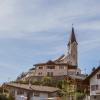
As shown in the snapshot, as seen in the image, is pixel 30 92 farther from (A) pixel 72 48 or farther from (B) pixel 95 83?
(A) pixel 72 48

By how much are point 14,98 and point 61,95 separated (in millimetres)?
9371

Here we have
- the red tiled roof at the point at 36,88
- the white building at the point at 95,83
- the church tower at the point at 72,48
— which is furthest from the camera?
the church tower at the point at 72,48

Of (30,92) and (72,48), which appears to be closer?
(30,92)

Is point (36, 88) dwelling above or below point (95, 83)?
below

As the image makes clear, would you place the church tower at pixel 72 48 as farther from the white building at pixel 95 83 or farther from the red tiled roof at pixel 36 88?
the white building at pixel 95 83

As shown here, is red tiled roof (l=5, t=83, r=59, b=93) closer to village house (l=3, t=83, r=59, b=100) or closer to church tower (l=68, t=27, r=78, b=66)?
village house (l=3, t=83, r=59, b=100)

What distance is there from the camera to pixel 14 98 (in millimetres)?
83750

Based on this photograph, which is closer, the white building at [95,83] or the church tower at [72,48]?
the white building at [95,83]

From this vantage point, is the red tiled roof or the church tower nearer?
the red tiled roof

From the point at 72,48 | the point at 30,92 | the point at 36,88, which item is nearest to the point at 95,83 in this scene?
the point at 36,88

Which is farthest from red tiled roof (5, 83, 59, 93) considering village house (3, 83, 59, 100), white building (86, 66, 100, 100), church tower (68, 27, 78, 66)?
church tower (68, 27, 78, 66)

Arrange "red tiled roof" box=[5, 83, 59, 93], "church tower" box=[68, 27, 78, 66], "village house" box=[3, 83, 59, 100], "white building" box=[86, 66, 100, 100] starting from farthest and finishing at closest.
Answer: "church tower" box=[68, 27, 78, 66]
"red tiled roof" box=[5, 83, 59, 93]
"village house" box=[3, 83, 59, 100]
"white building" box=[86, 66, 100, 100]

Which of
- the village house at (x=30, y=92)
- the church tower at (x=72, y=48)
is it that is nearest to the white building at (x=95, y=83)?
the village house at (x=30, y=92)

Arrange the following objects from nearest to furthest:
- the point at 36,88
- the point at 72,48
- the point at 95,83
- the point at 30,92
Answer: the point at 95,83 → the point at 30,92 → the point at 36,88 → the point at 72,48
